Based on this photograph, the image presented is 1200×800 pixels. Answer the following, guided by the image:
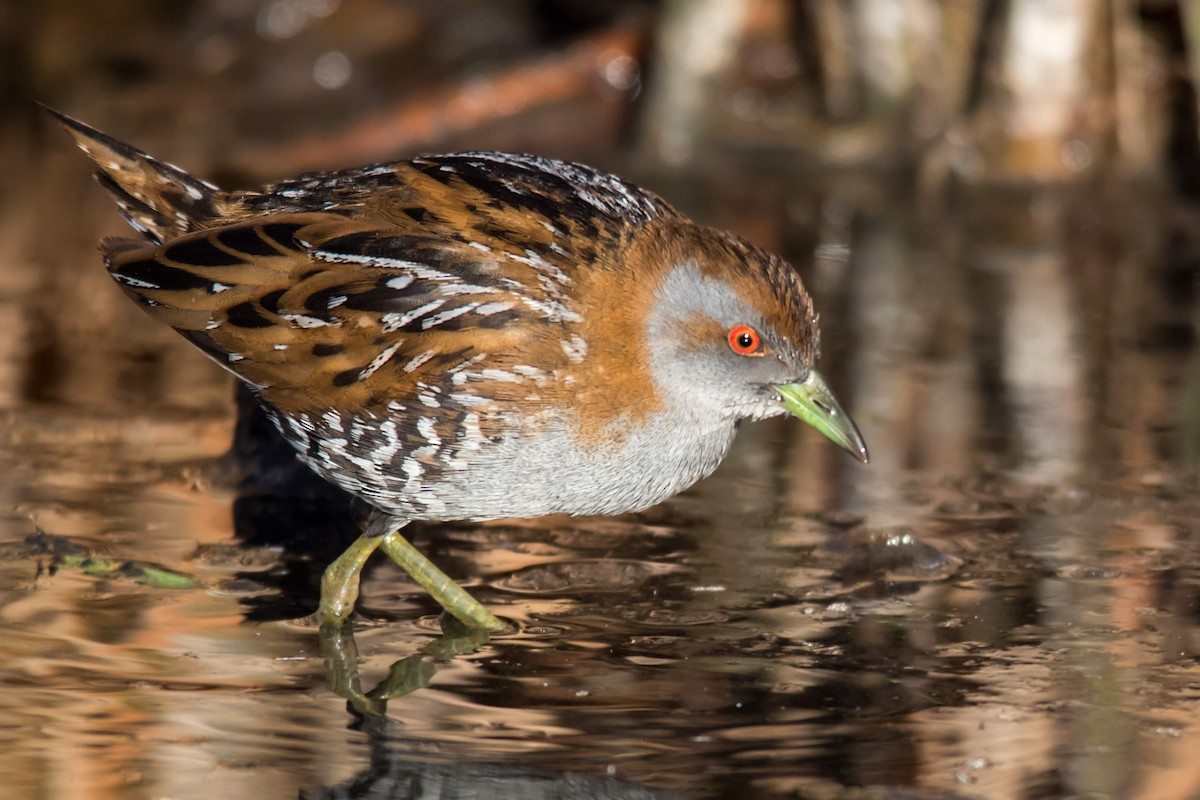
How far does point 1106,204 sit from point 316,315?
7.02m

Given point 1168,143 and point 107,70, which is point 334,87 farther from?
point 1168,143

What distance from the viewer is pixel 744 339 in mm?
4758

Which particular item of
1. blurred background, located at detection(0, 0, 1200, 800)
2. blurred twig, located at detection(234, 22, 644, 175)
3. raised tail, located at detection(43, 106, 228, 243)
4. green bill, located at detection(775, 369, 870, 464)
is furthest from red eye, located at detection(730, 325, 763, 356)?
blurred twig, located at detection(234, 22, 644, 175)

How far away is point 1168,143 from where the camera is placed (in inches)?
→ 433

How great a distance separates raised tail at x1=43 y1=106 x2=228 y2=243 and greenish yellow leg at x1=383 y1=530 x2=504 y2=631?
112 centimetres

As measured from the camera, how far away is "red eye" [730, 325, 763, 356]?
15.6ft

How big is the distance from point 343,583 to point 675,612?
3.10ft

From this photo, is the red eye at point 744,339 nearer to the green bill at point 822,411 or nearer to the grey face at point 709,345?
the grey face at point 709,345

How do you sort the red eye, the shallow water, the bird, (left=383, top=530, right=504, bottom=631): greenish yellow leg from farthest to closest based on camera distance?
1. (left=383, top=530, right=504, bottom=631): greenish yellow leg
2. the red eye
3. the bird
4. the shallow water

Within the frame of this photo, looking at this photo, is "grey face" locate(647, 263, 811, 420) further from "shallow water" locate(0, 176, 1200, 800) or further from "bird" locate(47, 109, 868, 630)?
"shallow water" locate(0, 176, 1200, 800)

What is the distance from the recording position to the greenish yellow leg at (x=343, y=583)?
4867mm

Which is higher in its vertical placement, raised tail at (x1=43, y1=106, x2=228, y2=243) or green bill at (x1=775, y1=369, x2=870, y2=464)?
raised tail at (x1=43, y1=106, x2=228, y2=243)

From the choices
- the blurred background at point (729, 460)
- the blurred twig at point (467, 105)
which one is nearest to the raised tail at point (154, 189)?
the blurred background at point (729, 460)

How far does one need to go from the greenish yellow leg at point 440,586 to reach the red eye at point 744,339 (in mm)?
1016
